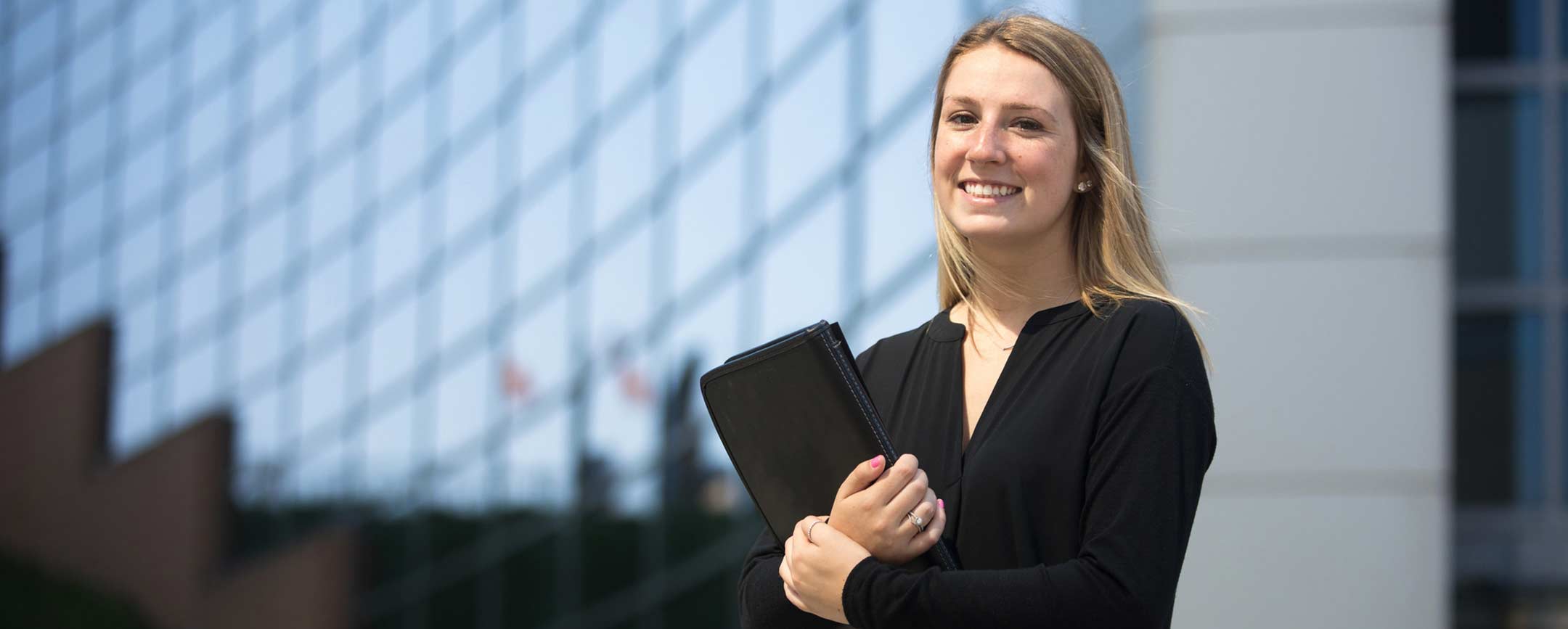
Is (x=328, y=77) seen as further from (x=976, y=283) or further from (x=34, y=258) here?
(x=976, y=283)

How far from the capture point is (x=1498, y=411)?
23.6 feet

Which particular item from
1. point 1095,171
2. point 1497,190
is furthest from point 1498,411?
point 1095,171

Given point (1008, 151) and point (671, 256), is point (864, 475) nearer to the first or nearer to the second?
point (1008, 151)

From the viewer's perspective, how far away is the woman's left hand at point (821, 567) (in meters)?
2.17

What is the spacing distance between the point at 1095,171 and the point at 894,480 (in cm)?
60

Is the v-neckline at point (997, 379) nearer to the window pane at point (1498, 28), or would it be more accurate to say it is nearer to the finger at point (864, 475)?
the finger at point (864, 475)

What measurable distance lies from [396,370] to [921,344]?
46.6 ft

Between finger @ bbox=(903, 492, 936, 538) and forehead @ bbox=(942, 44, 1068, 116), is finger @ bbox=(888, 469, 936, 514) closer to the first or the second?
finger @ bbox=(903, 492, 936, 538)

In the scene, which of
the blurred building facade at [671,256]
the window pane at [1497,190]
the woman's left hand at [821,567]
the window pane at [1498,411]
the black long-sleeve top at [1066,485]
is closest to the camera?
the black long-sleeve top at [1066,485]

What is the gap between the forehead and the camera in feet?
7.53

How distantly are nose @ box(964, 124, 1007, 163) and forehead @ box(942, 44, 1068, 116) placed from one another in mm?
47

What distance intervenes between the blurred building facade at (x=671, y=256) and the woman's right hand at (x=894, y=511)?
217 cm

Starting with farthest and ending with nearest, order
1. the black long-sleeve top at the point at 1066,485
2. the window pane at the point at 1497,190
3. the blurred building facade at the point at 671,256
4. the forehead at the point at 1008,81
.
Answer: the window pane at the point at 1497,190 < the blurred building facade at the point at 671,256 < the forehead at the point at 1008,81 < the black long-sleeve top at the point at 1066,485

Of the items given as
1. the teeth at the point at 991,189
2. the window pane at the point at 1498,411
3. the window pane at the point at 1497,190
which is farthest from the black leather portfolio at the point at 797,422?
the window pane at the point at 1497,190
